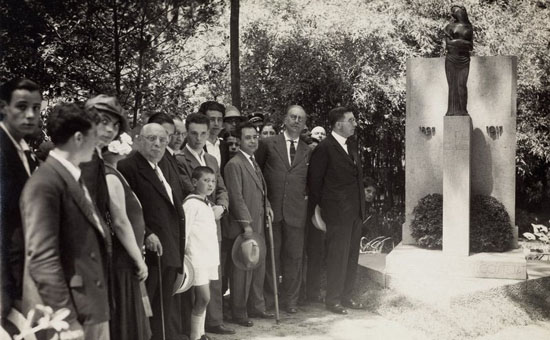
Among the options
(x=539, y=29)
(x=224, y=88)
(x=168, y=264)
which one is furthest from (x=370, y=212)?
(x=168, y=264)

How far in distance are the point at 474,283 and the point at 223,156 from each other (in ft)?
9.41

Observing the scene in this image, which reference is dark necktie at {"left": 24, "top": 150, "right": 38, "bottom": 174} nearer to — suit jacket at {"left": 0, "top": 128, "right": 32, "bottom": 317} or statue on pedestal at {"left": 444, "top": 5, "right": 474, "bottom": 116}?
suit jacket at {"left": 0, "top": 128, "right": 32, "bottom": 317}

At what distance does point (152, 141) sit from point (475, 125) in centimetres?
485

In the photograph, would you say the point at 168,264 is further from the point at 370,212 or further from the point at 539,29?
the point at 539,29

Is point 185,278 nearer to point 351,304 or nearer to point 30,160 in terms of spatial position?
point 30,160

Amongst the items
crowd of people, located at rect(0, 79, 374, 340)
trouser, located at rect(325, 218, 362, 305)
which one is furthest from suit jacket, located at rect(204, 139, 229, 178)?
trouser, located at rect(325, 218, 362, 305)

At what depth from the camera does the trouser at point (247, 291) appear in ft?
21.2

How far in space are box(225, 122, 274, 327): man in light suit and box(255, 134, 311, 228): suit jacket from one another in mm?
296

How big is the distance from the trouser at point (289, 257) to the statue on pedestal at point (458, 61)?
2.37m

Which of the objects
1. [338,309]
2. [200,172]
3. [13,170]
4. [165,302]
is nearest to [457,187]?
[338,309]

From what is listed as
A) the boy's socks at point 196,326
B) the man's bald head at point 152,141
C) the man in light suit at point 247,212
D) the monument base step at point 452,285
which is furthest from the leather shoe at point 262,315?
the man's bald head at point 152,141

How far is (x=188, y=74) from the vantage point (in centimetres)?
958

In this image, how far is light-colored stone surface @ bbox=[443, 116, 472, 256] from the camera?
7.45m

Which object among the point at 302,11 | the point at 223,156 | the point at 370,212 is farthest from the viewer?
the point at 370,212
